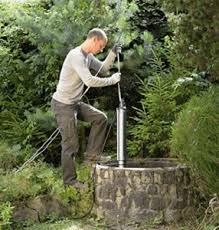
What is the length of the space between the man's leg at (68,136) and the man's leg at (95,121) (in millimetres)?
185

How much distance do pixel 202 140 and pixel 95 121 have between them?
1579 mm

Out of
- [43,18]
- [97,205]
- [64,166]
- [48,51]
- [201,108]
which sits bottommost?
[97,205]

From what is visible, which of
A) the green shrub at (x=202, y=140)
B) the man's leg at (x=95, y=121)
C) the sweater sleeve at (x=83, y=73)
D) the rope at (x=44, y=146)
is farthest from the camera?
the rope at (x=44, y=146)

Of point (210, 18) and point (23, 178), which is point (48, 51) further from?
point (210, 18)

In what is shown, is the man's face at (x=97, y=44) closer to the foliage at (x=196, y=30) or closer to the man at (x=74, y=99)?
the man at (x=74, y=99)

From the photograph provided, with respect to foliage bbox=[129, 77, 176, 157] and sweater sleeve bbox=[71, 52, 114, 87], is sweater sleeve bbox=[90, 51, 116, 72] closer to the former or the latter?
sweater sleeve bbox=[71, 52, 114, 87]

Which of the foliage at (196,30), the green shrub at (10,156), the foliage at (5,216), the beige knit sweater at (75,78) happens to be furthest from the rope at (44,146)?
the foliage at (196,30)

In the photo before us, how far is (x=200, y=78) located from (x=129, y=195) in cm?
225

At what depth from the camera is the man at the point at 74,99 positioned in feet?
19.5

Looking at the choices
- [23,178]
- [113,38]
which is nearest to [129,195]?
[23,178]

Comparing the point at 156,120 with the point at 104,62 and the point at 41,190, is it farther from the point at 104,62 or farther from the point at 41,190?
the point at 41,190

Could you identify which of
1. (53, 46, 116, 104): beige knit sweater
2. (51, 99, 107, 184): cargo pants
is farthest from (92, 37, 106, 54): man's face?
(51, 99, 107, 184): cargo pants

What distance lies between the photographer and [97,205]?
19.6ft

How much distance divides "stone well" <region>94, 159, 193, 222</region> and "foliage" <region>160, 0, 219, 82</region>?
49.6 inches
